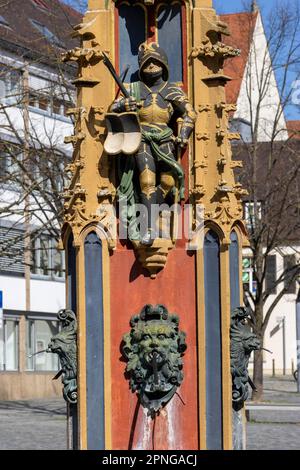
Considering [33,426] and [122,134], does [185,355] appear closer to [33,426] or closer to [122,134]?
[122,134]

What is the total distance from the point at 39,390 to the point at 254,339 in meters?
31.6

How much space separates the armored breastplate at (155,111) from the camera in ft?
44.5

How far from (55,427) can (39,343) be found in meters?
20.4

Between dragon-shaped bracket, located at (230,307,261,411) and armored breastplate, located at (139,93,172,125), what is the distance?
1.85m

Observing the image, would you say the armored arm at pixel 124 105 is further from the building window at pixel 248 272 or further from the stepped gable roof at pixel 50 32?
the building window at pixel 248 272

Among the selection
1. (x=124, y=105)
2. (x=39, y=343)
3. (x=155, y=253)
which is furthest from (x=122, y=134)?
(x=39, y=343)

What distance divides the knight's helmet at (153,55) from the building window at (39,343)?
1253 inches

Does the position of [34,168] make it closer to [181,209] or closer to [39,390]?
[39,390]

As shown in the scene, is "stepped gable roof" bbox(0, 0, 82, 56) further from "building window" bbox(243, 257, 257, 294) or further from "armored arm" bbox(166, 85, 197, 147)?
"armored arm" bbox(166, 85, 197, 147)

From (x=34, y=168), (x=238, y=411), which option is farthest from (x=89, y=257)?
(x=34, y=168)

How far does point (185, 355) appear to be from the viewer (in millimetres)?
13406

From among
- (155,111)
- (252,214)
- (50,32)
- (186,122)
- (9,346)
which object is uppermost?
(50,32)

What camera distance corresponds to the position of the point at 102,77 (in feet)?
45.0

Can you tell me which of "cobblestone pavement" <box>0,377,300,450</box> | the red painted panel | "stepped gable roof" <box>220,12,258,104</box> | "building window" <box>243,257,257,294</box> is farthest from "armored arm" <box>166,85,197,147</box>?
"building window" <box>243,257,257,294</box>
